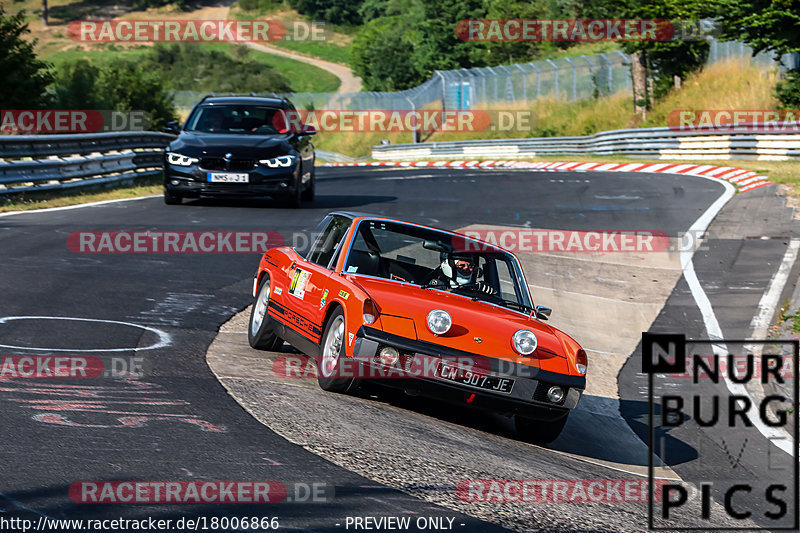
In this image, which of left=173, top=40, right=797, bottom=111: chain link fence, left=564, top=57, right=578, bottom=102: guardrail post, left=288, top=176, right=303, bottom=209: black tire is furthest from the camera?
left=564, top=57, right=578, bottom=102: guardrail post

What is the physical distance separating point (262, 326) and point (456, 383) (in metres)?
2.50

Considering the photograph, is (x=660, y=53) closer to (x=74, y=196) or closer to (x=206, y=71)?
(x=74, y=196)

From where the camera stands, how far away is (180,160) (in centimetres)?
1753

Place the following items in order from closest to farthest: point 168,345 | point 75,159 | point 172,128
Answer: point 168,345 → point 172,128 → point 75,159

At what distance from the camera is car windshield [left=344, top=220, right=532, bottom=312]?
26.0ft

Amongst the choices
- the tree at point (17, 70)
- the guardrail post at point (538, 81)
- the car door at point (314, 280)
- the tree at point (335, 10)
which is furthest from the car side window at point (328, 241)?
the tree at point (335, 10)

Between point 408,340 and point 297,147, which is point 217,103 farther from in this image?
point 408,340

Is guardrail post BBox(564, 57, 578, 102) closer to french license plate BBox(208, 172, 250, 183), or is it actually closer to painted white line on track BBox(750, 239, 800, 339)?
french license plate BBox(208, 172, 250, 183)

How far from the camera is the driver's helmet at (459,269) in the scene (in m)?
8.07

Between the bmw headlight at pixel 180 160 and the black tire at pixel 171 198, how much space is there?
0.75m

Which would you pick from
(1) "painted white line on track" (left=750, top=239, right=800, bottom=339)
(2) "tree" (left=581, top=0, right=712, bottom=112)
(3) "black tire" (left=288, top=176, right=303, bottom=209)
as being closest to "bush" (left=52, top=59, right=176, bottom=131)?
(3) "black tire" (left=288, top=176, right=303, bottom=209)

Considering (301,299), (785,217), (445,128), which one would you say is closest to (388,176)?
(785,217)

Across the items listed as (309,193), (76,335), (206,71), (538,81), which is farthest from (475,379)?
(206,71)

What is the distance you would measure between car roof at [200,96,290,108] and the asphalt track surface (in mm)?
1863
